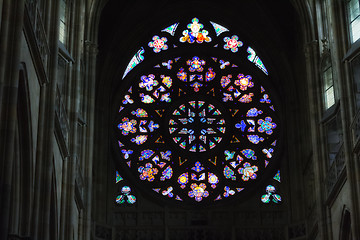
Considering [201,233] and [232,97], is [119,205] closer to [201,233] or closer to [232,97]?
[201,233]

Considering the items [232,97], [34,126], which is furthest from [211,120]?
[34,126]

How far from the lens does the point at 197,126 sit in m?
28.1

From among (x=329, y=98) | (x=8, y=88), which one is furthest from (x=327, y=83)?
(x=8, y=88)

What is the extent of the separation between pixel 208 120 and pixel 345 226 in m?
9.00

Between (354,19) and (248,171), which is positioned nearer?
(354,19)

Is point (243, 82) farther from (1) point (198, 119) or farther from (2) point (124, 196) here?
(2) point (124, 196)

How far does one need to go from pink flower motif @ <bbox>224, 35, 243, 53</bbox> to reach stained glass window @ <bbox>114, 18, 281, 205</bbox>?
1.4 inches

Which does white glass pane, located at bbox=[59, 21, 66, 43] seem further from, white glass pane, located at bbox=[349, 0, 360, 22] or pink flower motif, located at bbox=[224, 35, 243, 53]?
pink flower motif, located at bbox=[224, 35, 243, 53]

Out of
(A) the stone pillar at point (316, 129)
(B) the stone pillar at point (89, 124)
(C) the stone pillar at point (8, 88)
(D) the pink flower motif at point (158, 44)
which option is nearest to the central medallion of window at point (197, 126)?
(D) the pink flower motif at point (158, 44)

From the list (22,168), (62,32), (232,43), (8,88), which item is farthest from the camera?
(232,43)

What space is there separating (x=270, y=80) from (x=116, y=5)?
5.73 m

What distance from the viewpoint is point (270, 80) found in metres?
28.6

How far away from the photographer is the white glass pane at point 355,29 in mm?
19688

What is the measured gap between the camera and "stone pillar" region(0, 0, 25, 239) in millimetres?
11664
